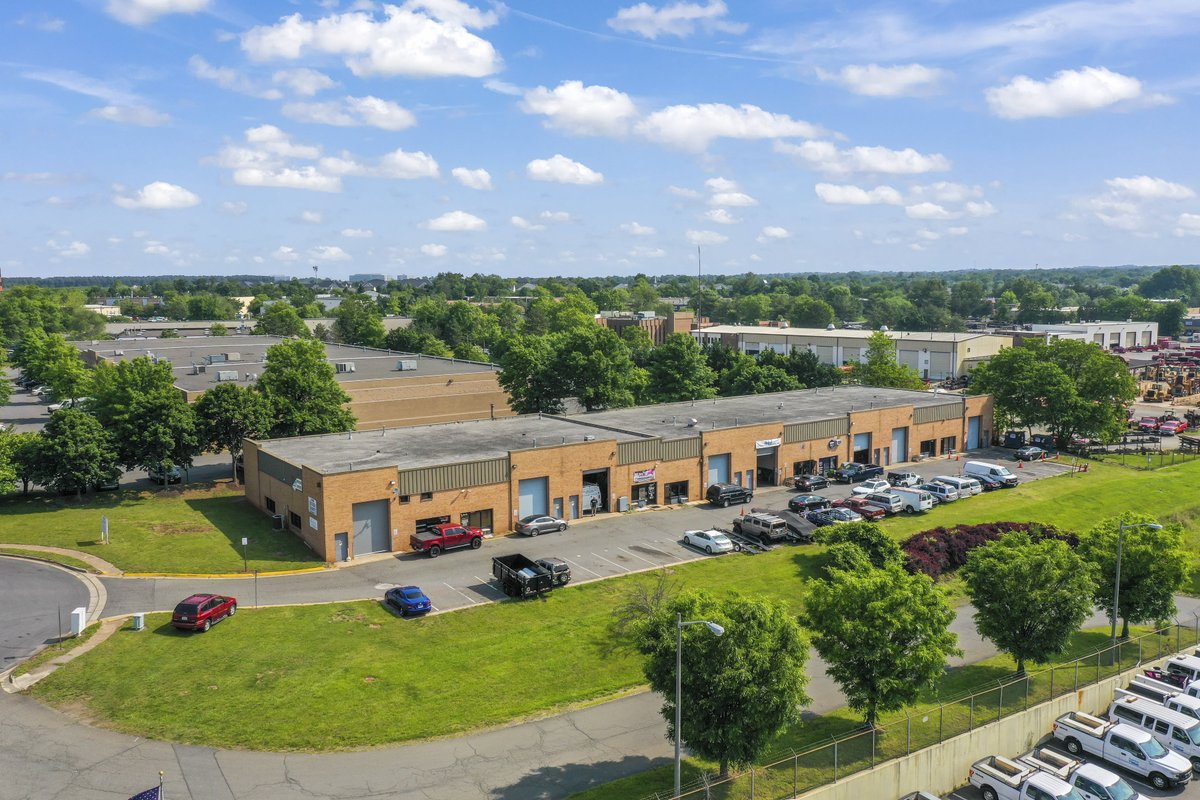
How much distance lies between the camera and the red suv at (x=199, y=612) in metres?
36.3

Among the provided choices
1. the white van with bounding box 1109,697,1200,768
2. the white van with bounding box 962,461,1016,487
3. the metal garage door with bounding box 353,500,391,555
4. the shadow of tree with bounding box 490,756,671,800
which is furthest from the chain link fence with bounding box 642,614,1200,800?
the white van with bounding box 962,461,1016,487

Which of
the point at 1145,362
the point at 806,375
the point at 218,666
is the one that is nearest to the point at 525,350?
the point at 806,375

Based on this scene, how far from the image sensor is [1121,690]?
1335 inches

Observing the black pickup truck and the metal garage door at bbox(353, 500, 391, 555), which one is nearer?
the black pickup truck

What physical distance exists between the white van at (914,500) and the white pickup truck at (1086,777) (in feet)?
97.5

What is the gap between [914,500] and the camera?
58.3 metres

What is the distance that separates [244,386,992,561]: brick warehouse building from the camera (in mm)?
48375

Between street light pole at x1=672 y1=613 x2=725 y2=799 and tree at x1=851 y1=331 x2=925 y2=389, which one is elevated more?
tree at x1=851 y1=331 x2=925 y2=389

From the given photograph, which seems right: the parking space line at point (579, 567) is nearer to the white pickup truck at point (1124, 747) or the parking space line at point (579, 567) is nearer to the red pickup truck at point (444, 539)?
the red pickup truck at point (444, 539)

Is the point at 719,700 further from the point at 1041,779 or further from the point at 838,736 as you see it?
the point at 1041,779

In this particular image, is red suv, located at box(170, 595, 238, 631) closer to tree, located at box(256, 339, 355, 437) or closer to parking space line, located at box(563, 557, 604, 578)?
parking space line, located at box(563, 557, 604, 578)

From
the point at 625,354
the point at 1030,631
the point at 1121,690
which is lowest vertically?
the point at 1121,690

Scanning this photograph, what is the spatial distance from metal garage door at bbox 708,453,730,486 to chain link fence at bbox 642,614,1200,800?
93.1 feet

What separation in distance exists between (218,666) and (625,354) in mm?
53653
